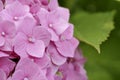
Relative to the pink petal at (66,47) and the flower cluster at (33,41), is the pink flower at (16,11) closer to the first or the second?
the flower cluster at (33,41)

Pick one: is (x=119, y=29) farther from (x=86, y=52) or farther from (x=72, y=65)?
(x=72, y=65)

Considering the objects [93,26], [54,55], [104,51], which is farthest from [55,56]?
[104,51]

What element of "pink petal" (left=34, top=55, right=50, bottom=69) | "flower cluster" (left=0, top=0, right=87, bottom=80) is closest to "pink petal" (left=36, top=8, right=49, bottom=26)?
"flower cluster" (left=0, top=0, right=87, bottom=80)

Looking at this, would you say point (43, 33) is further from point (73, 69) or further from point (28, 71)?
point (73, 69)

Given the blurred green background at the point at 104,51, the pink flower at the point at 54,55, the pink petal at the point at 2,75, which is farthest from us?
the blurred green background at the point at 104,51

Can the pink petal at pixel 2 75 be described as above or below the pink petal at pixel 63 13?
below

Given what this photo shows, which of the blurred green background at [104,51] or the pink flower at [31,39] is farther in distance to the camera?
the blurred green background at [104,51]

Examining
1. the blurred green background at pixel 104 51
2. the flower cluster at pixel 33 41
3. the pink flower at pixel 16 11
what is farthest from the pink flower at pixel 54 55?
the blurred green background at pixel 104 51

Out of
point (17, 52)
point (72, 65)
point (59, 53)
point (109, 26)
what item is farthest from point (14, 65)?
point (109, 26)
